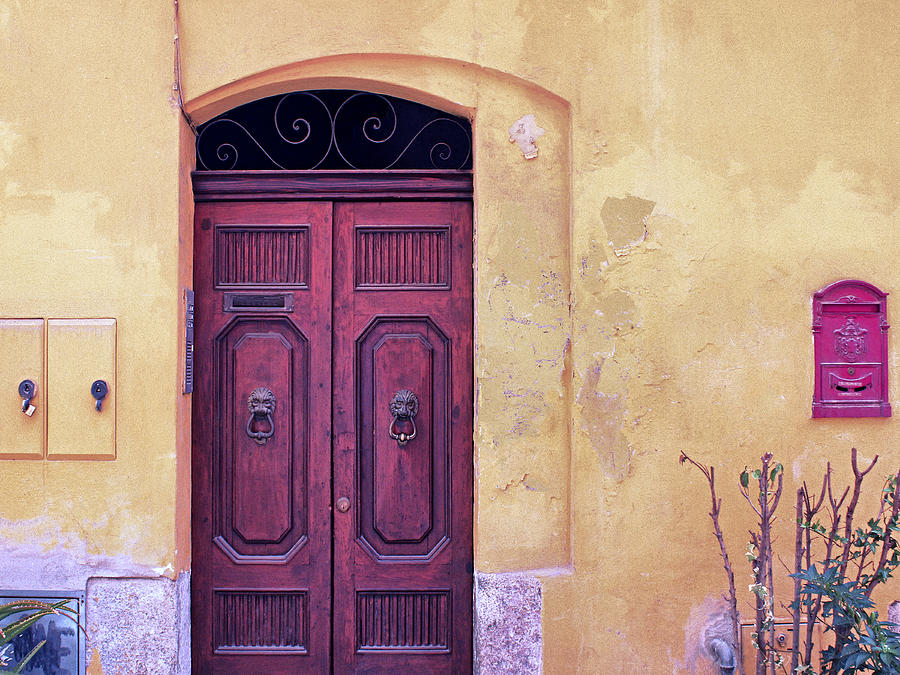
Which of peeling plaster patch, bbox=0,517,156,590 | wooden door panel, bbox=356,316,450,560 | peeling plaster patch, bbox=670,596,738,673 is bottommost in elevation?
peeling plaster patch, bbox=670,596,738,673

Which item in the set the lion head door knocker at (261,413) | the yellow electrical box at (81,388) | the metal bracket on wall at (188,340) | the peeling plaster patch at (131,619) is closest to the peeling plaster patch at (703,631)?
the lion head door knocker at (261,413)

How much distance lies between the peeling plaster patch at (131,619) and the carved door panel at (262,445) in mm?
290

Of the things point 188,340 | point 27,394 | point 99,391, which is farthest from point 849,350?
point 27,394

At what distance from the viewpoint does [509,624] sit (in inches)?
137

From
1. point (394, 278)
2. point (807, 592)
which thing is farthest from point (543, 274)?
point (807, 592)

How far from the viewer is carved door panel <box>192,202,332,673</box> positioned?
373cm

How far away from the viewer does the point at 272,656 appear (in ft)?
12.2

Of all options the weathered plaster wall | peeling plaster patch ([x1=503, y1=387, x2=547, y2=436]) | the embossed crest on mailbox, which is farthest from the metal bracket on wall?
the embossed crest on mailbox

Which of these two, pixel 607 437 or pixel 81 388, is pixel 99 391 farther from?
pixel 607 437

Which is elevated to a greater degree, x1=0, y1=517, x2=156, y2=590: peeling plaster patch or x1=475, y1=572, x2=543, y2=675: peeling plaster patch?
x1=0, y1=517, x2=156, y2=590: peeling plaster patch

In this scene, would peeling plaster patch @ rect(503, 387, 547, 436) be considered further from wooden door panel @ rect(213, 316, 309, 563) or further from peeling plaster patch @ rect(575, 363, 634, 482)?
wooden door panel @ rect(213, 316, 309, 563)

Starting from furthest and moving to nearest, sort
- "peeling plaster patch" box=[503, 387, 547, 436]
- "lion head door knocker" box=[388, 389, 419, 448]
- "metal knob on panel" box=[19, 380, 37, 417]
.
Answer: "lion head door knocker" box=[388, 389, 419, 448]
"peeling plaster patch" box=[503, 387, 547, 436]
"metal knob on panel" box=[19, 380, 37, 417]

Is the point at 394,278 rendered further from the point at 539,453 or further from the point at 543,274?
the point at 539,453

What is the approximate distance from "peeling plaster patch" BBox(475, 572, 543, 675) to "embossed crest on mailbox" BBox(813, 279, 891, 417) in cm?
160
